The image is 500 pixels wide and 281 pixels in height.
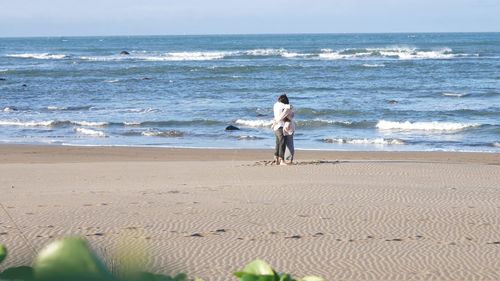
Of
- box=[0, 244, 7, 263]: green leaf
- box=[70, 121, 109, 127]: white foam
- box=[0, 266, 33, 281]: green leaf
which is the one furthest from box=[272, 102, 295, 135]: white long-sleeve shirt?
box=[0, 266, 33, 281]: green leaf

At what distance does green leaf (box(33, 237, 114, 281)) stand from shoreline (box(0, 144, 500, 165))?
16.7 m

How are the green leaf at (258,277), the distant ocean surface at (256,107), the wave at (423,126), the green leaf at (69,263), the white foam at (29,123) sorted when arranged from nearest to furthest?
the green leaf at (69,263) → the green leaf at (258,277) → the distant ocean surface at (256,107) → the wave at (423,126) → the white foam at (29,123)

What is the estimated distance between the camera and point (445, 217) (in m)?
10.3

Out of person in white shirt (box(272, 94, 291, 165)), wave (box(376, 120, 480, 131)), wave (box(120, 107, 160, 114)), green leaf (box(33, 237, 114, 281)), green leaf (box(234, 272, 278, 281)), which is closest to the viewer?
green leaf (box(33, 237, 114, 281))

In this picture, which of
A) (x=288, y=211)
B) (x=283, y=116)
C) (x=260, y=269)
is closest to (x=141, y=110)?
(x=283, y=116)

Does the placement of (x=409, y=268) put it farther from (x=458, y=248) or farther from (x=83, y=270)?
(x=83, y=270)

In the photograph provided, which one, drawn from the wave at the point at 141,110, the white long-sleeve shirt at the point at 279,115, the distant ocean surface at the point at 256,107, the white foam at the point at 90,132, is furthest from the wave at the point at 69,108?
the white long-sleeve shirt at the point at 279,115

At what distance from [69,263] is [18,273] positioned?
13 cm

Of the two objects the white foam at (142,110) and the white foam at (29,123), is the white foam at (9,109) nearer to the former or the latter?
the white foam at (29,123)

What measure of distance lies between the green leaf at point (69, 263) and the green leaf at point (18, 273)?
18mm

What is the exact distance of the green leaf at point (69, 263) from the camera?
2.53 feet

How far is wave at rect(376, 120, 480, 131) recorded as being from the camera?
2418 cm

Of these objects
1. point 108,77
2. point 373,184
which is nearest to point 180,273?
point 373,184

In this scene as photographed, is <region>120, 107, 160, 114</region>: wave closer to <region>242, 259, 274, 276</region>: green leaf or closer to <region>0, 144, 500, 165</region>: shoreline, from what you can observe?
<region>0, 144, 500, 165</region>: shoreline
